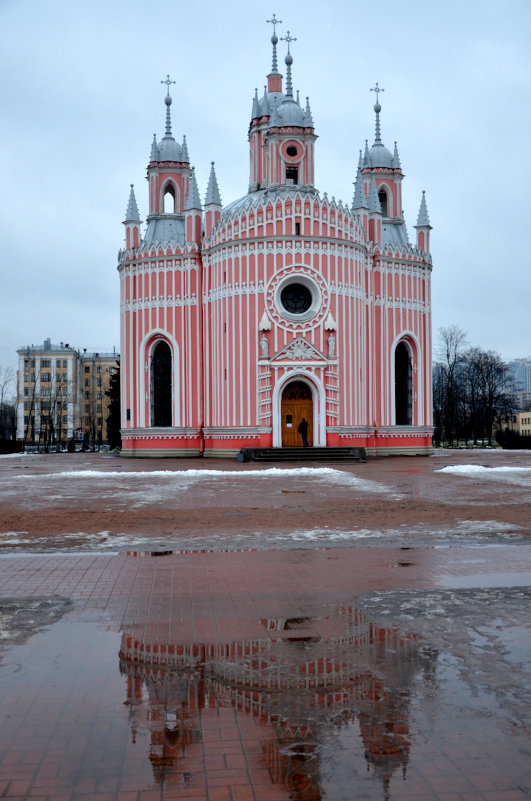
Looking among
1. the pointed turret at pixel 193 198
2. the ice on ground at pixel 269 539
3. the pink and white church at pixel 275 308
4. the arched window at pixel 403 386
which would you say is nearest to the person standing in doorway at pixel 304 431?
the pink and white church at pixel 275 308

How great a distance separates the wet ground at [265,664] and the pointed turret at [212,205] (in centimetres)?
3270

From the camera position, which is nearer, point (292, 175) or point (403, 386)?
point (292, 175)

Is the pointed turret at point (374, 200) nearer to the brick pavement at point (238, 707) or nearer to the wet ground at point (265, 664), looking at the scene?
the wet ground at point (265, 664)

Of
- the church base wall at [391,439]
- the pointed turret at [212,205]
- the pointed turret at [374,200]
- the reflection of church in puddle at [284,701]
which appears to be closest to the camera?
the reflection of church in puddle at [284,701]

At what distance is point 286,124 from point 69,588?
40614 millimetres

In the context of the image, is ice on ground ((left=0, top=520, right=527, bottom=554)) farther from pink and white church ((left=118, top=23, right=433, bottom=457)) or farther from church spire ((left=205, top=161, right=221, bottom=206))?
church spire ((left=205, top=161, right=221, bottom=206))

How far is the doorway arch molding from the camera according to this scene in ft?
133

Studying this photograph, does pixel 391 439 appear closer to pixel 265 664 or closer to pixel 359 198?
pixel 359 198

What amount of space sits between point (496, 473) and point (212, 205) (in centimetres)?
2412

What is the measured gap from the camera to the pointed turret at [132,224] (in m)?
45.8

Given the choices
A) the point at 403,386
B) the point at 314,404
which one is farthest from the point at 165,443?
the point at 403,386

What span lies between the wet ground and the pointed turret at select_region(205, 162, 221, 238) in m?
32.7

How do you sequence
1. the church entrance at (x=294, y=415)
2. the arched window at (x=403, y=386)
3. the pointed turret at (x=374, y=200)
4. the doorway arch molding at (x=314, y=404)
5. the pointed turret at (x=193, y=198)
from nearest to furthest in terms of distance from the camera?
the doorway arch molding at (x=314, y=404) → the church entrance at (x=294, y=415) → the pointed turret at (x=193, y=198) → the pointed turret at (x=374, y=200) → the arched window at (x=403, y=386)

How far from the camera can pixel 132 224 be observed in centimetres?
4597
